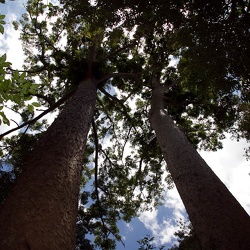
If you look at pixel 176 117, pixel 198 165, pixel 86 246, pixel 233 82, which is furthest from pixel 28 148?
pixel 176 117

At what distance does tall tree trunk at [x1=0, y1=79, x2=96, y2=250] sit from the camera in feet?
6.23

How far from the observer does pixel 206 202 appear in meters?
3.48

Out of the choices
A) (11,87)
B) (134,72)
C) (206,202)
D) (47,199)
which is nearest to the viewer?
(11,87)

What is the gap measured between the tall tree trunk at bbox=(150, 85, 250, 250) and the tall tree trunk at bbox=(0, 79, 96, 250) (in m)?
1.74

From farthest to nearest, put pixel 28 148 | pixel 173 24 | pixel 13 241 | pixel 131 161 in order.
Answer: pixel 131 161, pixel 28 148, pixel 173 24, pixel 13 241

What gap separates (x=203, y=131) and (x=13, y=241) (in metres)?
12.1

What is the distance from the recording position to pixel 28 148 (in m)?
7.13

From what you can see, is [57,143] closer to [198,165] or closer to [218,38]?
[198,165]

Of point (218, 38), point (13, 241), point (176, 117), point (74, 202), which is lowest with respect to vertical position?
point (13, 241)

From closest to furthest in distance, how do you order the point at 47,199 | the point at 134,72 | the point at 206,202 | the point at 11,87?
the point at 11,87 → the point at 47,199 → the point at 206,202 → the point at 134,72

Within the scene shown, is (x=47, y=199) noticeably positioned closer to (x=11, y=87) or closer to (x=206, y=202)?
(x=11, y=87)

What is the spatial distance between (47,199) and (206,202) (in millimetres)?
2243

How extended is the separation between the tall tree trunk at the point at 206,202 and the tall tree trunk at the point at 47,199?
174cm

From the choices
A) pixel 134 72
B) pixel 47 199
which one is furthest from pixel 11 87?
pixel 134 72
